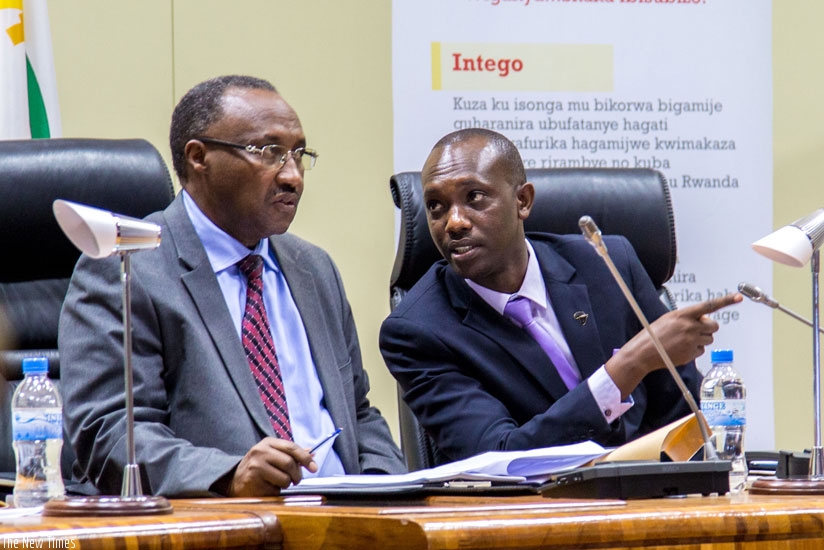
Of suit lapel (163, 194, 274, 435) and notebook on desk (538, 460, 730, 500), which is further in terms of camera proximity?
suit lapel (163, 194, 274, 435)

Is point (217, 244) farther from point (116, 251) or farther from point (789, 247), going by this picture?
point (789, 247)

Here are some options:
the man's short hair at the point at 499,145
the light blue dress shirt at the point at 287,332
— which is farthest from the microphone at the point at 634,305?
the man's short hair at the point at 499,145

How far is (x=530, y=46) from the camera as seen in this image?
Result: 3332 millimetres

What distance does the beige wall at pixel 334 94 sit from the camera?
319 centimetres

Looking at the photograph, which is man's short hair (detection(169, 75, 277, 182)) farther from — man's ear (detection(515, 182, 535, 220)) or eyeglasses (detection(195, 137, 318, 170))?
man's ear (detection(515, 182, 535, 220))

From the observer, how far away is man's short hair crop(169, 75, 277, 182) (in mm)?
2164

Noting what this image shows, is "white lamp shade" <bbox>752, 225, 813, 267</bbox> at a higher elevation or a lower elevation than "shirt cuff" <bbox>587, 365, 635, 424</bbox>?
higher

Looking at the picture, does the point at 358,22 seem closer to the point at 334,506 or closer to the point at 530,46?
the point at 530,46

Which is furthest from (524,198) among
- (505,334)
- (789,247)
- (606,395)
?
(789,247)

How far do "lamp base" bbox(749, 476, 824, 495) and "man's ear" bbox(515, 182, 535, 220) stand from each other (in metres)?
1.09

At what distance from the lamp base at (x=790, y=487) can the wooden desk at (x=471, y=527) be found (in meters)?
0.16

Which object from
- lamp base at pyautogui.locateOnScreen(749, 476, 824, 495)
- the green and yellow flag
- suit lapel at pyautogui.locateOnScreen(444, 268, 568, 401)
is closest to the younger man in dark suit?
suit lapel at pyautogui.locateOnScreen(444, 268, 568, 401)

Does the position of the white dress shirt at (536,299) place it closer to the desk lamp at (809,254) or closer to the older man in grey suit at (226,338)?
the older man in grey suit at (226,338)

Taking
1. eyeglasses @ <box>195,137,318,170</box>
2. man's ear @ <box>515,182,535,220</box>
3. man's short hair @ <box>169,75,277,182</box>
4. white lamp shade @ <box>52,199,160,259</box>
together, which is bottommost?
white lamp shade @ <box>52,199,160,259</box>
